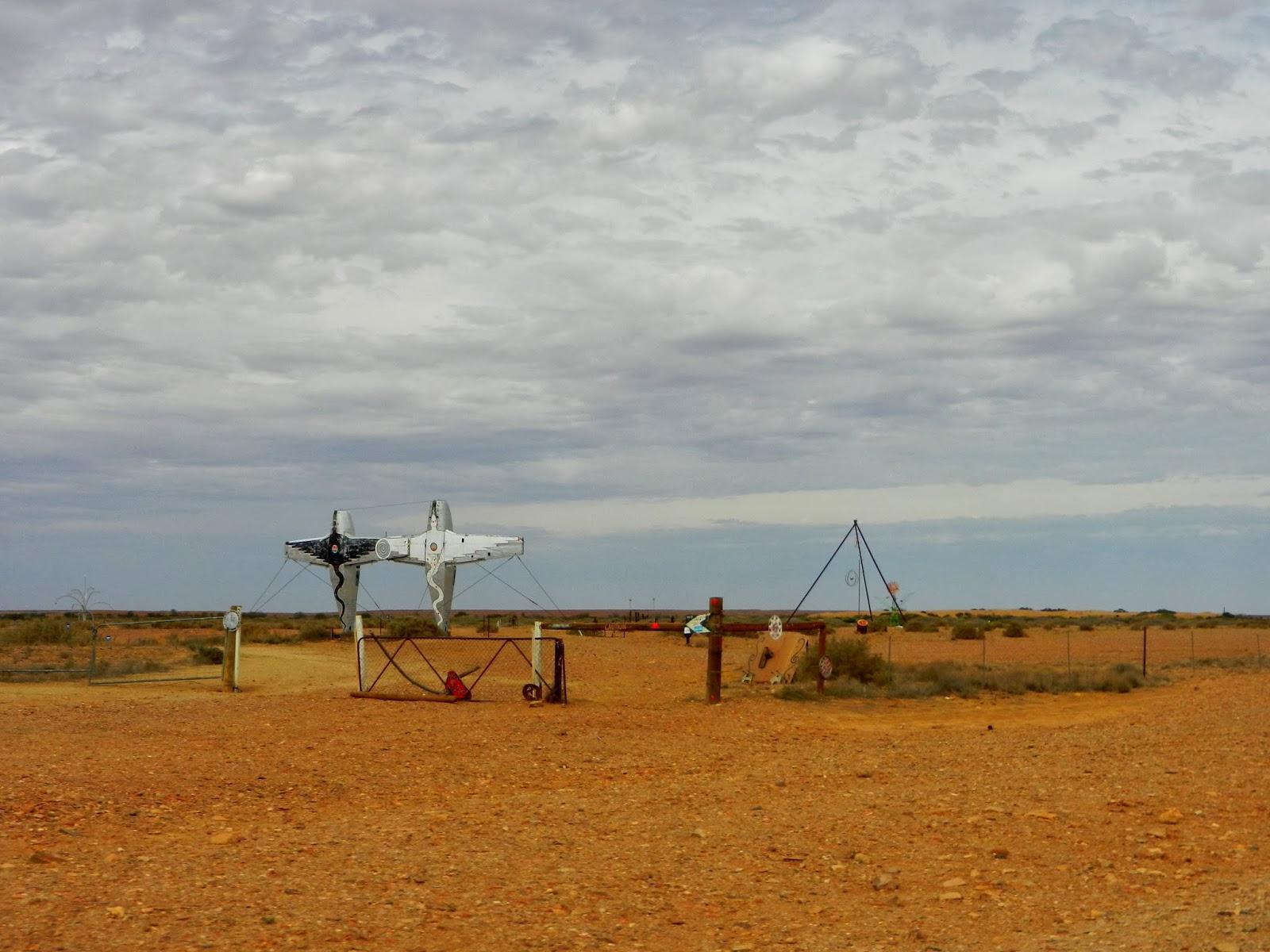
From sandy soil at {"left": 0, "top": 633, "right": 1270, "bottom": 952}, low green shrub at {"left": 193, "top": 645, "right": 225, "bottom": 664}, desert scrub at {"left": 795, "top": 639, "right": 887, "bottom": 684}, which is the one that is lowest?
sandy soil at {"left": 0, "top": 633, "right": 1270, "bottom": 952}

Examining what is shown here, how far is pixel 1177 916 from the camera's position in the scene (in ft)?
29.2

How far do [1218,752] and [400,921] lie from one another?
1116 centimetres

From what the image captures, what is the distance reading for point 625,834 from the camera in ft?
39.3

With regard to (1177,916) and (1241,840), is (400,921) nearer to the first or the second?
(1177,916)

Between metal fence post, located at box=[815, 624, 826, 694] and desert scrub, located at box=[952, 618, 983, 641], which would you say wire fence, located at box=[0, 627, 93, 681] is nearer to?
metal fence post, located at box=[815, 624, 826, 694]

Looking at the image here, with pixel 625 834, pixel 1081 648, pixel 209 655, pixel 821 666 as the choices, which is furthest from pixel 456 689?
pixel 1081 648

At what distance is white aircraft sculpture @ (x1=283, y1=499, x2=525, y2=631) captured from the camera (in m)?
37.9

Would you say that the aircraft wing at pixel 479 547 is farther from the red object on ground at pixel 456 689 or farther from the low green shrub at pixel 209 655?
the red object on ground at pixel 456 689

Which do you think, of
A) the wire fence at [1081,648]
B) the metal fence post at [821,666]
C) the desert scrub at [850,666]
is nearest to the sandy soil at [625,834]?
the metal fence post at [821,666]

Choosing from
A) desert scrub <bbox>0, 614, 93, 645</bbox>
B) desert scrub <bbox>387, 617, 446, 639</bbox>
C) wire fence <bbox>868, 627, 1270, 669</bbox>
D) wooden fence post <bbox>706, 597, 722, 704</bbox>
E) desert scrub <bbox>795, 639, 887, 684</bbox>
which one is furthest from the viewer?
desert scrub <bbox>0, 614, 93, 645</bbox>

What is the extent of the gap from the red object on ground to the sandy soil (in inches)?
99.6

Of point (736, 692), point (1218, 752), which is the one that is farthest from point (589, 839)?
point (736, 692)

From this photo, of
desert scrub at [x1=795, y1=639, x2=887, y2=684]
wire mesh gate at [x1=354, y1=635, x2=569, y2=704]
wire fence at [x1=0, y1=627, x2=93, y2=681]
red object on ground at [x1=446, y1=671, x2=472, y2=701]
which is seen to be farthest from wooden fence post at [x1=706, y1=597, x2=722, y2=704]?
wire fence at [x1=0, y1=627, x2=93, y2=681]

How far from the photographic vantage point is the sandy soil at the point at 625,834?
891cm
